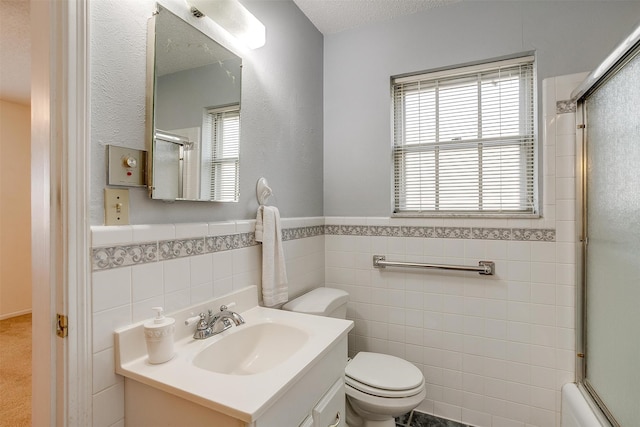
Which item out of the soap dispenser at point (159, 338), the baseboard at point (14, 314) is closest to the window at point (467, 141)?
the soap dispenser at point (159, 338)

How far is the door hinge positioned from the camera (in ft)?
2.59

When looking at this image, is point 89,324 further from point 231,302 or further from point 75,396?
point 231,302

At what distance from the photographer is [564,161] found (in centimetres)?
157

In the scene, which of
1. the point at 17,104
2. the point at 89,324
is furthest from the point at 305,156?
the point at 17,104

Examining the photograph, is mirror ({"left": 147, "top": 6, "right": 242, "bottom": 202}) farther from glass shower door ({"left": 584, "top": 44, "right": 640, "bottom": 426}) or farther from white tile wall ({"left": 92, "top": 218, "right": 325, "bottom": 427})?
glass shower door ({"left": 584, "top": 44, "right": 640, "bottom": 426})

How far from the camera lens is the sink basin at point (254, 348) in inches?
42.8

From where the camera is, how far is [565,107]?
157 cm

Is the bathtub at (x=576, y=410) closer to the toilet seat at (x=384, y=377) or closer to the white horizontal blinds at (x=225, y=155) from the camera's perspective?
the toilet seat at (x=384, y=377)

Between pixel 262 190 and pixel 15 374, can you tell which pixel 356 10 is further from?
pixel 15 374

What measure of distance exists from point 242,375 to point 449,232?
1.37 metres

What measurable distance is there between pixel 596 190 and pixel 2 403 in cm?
342

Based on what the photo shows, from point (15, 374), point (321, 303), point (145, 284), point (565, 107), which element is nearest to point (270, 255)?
point (321, 303)

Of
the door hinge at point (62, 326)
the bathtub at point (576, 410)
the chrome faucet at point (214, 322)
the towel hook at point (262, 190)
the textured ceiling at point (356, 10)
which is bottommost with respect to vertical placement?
the bathtub at point (576, 410)

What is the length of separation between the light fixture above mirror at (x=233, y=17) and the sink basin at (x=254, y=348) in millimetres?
1213
